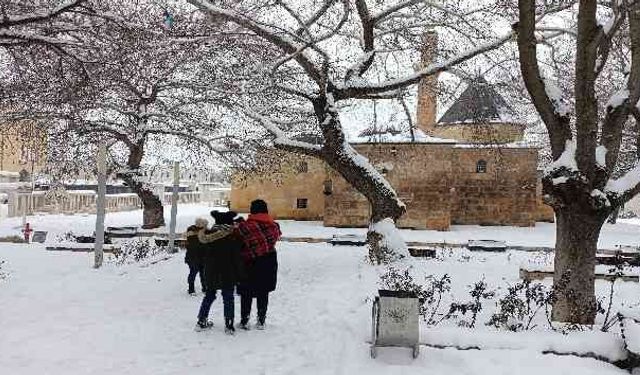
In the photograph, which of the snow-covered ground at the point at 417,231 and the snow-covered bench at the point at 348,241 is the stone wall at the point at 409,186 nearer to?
the snow-covered ground at the point at 417,231

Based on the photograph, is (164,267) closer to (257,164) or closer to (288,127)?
(288,127)

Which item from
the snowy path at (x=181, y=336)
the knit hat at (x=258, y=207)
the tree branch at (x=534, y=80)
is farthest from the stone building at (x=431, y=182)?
the knit hat at (x=258, y=207)

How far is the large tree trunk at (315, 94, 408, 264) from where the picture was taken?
13.7 meters

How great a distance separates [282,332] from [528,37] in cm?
531

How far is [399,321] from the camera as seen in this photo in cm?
596

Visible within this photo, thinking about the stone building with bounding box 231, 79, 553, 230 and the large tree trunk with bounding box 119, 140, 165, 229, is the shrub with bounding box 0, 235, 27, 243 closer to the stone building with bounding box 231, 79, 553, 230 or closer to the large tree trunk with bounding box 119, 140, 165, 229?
→ the large tree trunk with bounding box 119, 140, 165, 229

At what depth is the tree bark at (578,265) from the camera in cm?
740

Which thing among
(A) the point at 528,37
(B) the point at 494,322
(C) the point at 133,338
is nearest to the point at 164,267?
(C) the point at 133,338

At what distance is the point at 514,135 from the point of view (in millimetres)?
32500

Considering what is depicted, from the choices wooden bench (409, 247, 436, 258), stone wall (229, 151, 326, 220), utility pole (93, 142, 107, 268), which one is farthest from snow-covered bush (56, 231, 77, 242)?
stone wall (229, 151, 326, 220)

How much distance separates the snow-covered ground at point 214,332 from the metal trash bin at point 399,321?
0.14 metres

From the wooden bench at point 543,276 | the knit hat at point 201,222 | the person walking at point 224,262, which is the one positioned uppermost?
the knit hat at point 201,222

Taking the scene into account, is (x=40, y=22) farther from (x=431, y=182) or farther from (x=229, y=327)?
(x=431, y=182)

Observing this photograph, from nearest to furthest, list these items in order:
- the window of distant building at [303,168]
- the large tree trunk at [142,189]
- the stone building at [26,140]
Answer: the stone building at [26,140]
the large tree trunk at [142,189]
the window of distant building at [303,168]
